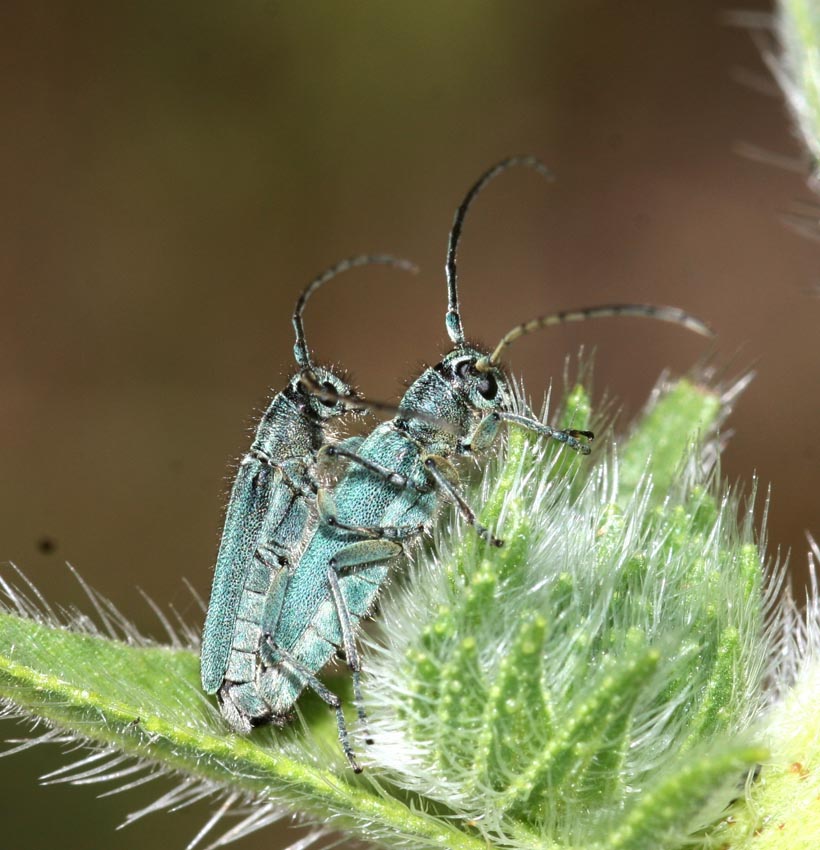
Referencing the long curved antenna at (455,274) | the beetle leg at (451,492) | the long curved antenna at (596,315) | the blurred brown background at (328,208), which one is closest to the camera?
the beetle leg at (451,492)

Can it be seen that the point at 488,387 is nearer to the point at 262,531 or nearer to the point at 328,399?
the point at 328,399

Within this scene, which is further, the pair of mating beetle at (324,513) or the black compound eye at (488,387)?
the black compound eye at (488,387)

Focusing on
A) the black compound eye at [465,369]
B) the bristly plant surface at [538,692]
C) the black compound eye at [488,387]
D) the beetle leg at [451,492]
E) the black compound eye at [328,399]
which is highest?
the black compound eye at [328,399]

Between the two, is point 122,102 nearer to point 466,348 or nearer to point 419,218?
point 419,218

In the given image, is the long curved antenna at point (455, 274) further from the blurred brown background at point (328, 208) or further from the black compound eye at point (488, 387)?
the blurred brown background at point (328, 208)

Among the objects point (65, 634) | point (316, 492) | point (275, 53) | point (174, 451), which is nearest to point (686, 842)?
point (316, 492)

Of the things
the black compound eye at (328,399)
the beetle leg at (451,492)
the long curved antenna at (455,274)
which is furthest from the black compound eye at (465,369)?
the black compound eye at (328,399)

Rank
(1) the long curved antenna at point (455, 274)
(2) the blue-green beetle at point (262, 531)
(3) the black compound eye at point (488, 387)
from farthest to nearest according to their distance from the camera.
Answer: (1) the long curved antenna at point (455, 274), (3) the black compound eye at point (488, 387), (2) the blue-green beetle at point (262, 531)

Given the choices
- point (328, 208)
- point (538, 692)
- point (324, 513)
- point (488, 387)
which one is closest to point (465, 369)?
point (488, 387)
